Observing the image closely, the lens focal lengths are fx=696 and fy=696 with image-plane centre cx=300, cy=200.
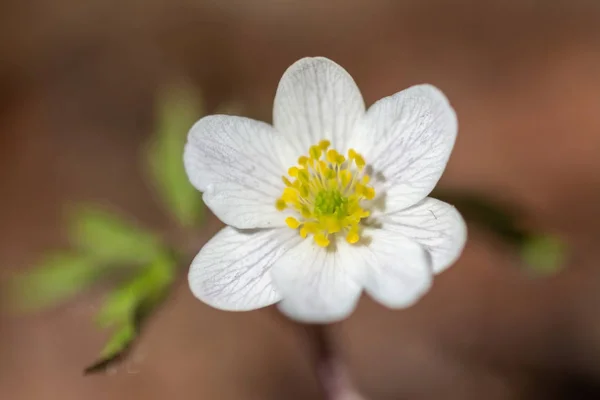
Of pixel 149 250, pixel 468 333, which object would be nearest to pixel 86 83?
pixel 149 250

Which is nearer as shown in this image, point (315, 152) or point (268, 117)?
point (315, 152)

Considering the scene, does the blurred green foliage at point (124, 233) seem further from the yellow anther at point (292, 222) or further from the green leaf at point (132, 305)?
the yellow anther at point (292, 222)

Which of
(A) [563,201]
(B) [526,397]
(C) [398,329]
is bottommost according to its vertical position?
(B) [526,397]

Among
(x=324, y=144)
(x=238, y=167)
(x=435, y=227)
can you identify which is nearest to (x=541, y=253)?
(x=435, y=227)

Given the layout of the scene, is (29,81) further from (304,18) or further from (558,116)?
(558,116)

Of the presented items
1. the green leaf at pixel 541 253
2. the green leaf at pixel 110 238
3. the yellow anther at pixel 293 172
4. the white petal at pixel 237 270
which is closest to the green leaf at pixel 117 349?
the white petal at pixel 237 270

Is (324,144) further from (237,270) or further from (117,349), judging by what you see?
(117,349)

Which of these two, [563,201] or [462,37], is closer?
[563,201]
